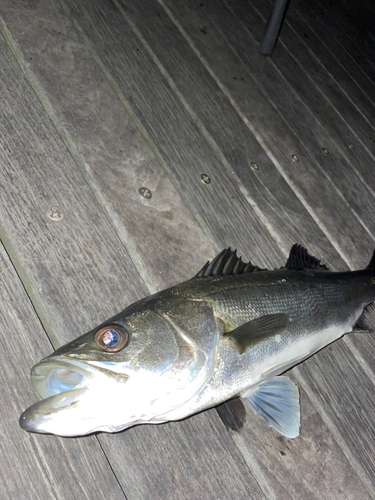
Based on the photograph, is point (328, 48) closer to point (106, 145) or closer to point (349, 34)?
point (349, 34)

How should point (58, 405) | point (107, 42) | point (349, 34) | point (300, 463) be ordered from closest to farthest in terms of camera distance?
point (58, 405)
point (300, 463)
point (107, 42)
point (349, 34)

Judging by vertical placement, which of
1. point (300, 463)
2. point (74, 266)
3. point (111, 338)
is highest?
point (111, 338)

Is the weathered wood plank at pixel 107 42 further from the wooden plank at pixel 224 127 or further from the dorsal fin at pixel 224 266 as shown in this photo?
the dorsal fin at pixel 224 266

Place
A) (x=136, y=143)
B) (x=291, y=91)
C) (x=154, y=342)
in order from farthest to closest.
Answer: (x=291, y=91), (x=136, y=143), (x=154, y=342)

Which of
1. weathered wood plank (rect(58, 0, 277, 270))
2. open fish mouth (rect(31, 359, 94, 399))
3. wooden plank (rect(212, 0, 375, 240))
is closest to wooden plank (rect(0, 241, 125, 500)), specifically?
open fish mouth (rect(31, 359, 94, 399))

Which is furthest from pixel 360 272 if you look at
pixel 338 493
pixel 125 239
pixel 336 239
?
pixel 125 239

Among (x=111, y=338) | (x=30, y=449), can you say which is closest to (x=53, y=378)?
(x=111, y=338)

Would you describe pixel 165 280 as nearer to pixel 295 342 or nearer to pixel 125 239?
pixel 125 239
